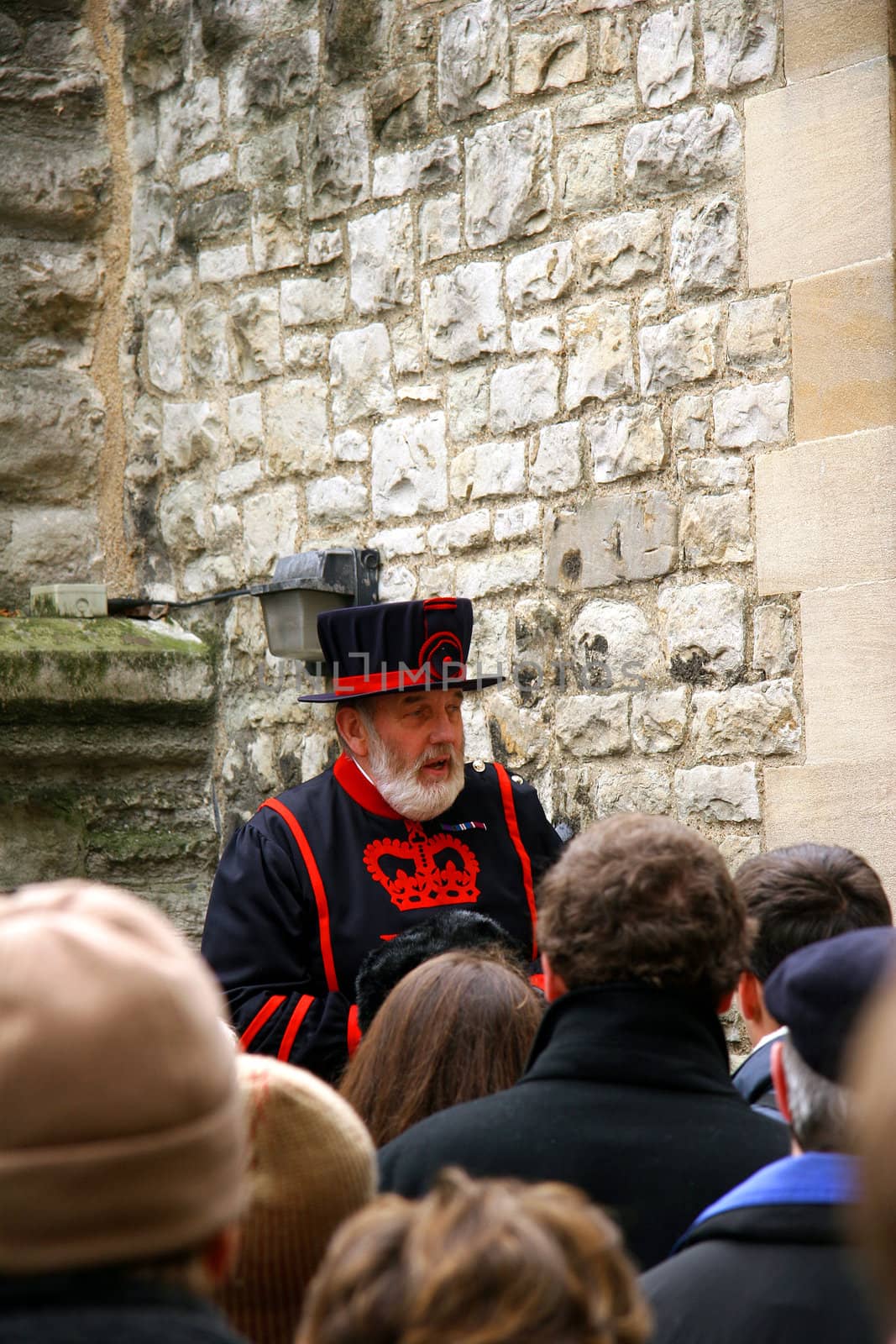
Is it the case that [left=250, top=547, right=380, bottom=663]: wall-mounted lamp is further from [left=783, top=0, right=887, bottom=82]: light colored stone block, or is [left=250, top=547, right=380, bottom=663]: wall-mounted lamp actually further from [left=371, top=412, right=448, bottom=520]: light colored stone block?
[left=783, top=0, right=887, bottom=82]: light colored stone block

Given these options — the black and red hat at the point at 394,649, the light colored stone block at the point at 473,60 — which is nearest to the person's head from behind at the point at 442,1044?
the black and red hat at the point at 394,649

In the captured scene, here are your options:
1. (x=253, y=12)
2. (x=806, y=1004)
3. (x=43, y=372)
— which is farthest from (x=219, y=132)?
(x=806, y=1004)

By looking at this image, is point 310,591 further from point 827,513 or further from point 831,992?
point 831,992

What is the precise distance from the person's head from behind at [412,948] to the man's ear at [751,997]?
0.70m

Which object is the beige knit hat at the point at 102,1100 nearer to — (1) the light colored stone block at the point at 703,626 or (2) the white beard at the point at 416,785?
(2) the white beard at the point at 416,785

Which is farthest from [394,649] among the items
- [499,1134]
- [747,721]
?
[499,1134]

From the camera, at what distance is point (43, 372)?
18.1 ft

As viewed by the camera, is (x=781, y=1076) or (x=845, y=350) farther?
(x=845, y=350)

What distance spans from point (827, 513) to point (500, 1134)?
2349 millimetres

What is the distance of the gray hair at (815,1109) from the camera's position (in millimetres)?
1430

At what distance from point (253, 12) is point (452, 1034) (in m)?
4.03

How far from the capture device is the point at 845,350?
3.77 metres

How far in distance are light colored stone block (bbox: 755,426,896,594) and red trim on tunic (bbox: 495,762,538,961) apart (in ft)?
2.60

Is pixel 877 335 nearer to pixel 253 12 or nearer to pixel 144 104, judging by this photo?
pixel 253 12
